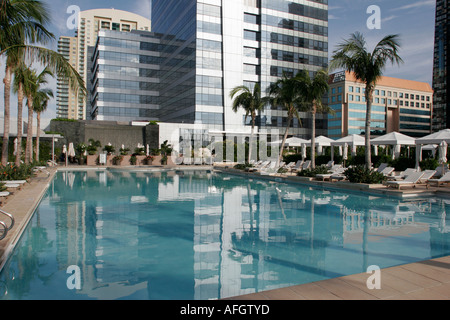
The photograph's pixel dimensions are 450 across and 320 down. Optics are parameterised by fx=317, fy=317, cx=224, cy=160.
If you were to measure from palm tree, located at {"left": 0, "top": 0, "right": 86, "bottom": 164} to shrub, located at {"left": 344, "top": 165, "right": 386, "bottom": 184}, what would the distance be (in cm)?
1230

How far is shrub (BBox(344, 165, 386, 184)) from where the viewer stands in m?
15.0

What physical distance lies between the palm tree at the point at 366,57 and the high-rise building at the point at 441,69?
245ft

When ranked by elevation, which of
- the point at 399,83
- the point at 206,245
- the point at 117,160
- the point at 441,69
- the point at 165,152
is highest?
the point at 441,69

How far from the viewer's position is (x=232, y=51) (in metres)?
47.3

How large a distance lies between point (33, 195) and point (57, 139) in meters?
24.8

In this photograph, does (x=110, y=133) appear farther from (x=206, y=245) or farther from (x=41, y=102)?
(x=206, y=245)

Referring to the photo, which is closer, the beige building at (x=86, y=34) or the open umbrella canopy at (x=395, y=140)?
the open umbrella canopy at (x=395, y=140)

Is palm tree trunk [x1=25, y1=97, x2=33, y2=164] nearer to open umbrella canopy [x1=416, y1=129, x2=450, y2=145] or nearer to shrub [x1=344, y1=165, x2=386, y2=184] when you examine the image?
shrub [x1=344, y1=165, x2=386, y2=184]

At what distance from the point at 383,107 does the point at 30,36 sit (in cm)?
9681

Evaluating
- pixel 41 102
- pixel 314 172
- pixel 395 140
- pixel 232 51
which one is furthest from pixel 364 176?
pixel 232 51

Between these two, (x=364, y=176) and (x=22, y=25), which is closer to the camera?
(x=22, y=25)

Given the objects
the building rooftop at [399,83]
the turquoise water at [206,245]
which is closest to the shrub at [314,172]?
the turquoise water at [206,245]

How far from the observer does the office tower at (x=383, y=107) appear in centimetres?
8375

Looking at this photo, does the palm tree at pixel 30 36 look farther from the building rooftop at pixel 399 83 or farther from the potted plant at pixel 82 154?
the building rooftop at pixel 399 83
